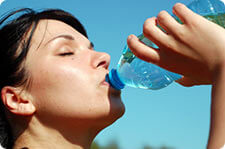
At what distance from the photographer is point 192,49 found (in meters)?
1.51

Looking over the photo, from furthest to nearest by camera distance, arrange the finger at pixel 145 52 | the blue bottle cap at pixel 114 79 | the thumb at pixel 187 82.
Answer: the blue bottle cap at pixel 114 79
the thumb at pixel 187 82
the finger at pixel 145 52

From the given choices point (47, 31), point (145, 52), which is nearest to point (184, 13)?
point (145, 52)

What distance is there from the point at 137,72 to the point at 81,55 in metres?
0.59

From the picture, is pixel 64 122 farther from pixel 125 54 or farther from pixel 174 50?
pixel 174 50

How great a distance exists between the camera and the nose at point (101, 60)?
2149 millimetres

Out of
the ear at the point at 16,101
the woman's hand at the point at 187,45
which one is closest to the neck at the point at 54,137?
the ear at the point at 16,101

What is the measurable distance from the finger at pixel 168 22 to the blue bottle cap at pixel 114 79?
66 cm

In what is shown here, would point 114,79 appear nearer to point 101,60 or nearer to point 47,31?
point 101,60

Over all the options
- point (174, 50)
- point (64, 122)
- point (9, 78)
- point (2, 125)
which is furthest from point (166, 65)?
point (2, 125)

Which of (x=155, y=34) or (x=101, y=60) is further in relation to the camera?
(x=101, y=60)

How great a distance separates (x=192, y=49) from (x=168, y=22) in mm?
191

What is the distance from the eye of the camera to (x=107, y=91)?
2.10 m

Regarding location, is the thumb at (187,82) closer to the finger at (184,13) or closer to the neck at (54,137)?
the finger at (184,13)

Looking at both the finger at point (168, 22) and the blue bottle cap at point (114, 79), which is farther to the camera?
the blue bottle cap at point (114, 79)
